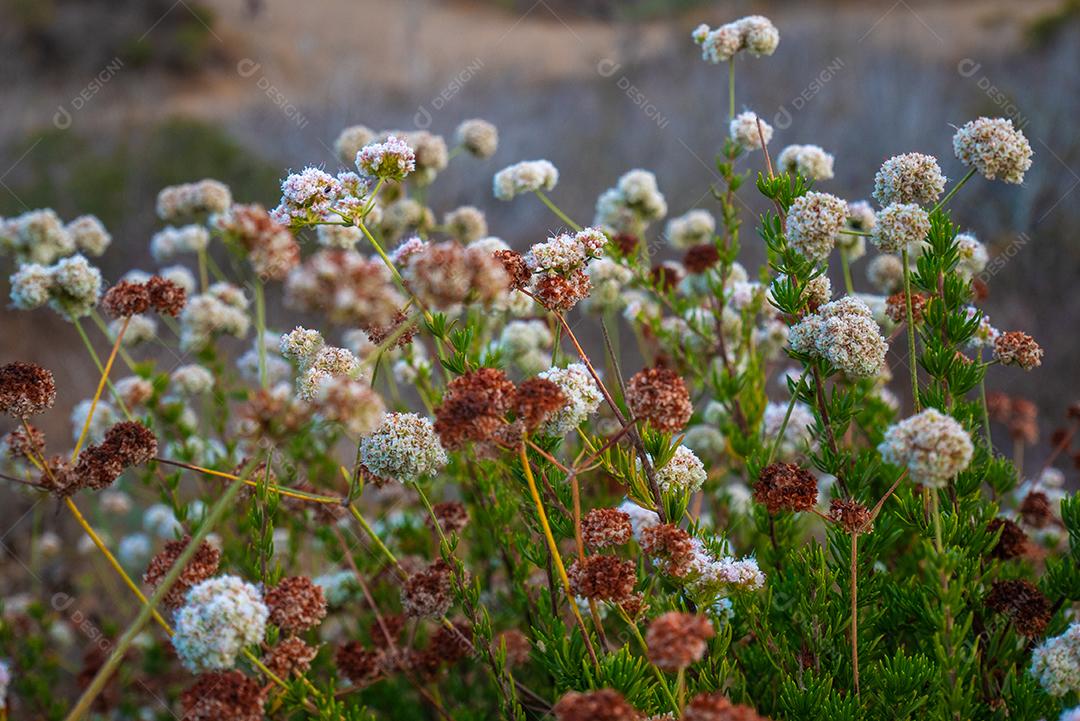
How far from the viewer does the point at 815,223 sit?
202 cm

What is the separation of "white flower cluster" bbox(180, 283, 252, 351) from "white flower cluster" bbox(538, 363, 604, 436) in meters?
2.05

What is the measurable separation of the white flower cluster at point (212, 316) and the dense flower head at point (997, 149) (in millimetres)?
2715

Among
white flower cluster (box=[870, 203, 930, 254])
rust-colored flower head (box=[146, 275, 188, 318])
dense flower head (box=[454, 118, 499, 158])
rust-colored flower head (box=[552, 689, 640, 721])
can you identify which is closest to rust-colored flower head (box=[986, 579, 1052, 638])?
white flower cluster (box=[870, 203, 930, 254])

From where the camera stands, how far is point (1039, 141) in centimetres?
906

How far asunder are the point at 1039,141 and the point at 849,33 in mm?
7291

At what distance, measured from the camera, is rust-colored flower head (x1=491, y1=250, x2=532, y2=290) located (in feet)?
6.48

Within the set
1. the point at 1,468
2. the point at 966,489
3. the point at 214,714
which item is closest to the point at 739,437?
the point at 966,489

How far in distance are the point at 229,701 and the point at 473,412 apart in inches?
28.1

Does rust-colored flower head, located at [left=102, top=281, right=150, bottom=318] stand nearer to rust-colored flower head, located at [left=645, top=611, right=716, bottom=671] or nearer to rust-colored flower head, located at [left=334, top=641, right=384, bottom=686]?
rust-colored flower head, located at [left=334, top=641, right=384, bottom=686]

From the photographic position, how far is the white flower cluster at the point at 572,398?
6.09 ft

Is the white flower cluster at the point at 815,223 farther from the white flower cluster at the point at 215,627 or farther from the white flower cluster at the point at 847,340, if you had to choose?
the white flower cluster at the point at 215,627

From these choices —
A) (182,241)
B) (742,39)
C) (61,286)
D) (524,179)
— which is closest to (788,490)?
(524,179)

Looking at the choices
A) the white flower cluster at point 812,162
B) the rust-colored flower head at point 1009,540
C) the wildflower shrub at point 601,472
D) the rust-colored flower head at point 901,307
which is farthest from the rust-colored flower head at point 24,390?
the rust-colored flower head at point 1009,540

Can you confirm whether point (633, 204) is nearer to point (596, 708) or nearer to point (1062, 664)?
point (1062, 664)
